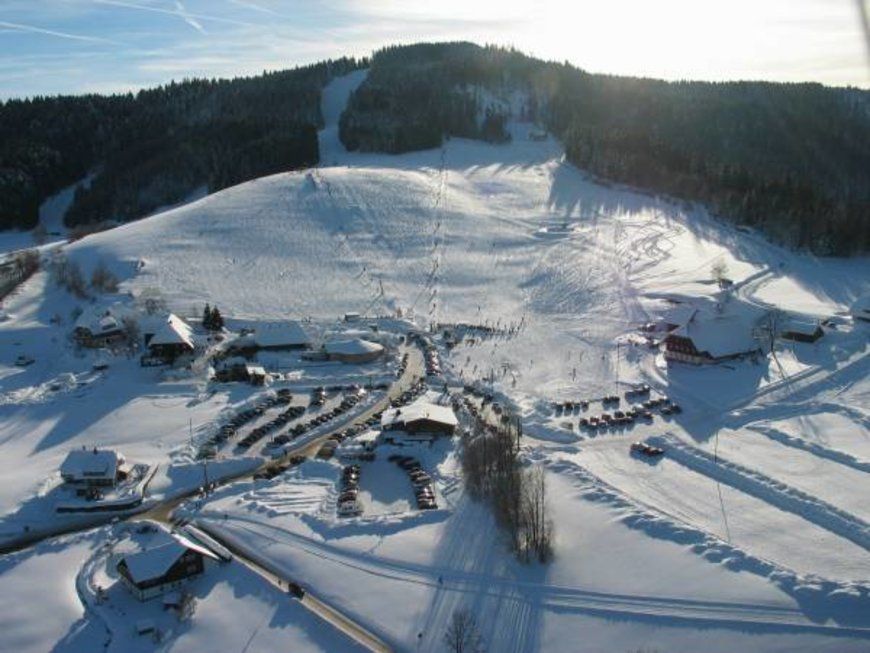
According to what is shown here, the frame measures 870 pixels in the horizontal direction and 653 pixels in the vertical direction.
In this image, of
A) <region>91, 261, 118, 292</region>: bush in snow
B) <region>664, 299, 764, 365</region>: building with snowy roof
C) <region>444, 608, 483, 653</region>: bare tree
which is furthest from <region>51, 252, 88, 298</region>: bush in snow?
<region>444, 608, 483, 653</region>: bare tree

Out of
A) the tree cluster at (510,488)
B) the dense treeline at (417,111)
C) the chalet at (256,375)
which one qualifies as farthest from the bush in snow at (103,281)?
the dense treeline at (417,111)

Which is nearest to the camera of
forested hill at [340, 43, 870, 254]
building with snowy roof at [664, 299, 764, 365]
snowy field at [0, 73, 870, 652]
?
snowy field at [0, 73, 870, 652]

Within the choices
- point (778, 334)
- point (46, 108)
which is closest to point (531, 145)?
point (778, 334)

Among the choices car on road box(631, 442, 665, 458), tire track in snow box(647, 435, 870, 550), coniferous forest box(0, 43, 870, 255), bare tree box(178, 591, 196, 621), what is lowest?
bare tree box(178, 591, 196, 621)

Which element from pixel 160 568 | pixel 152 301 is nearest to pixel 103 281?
pixel 152 301

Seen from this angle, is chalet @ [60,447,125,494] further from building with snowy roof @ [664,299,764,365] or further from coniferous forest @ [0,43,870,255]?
coniferous forest @ [0,43,870,255]

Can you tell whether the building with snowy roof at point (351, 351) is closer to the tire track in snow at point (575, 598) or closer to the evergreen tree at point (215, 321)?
the evergreen tree at point (215, 321)

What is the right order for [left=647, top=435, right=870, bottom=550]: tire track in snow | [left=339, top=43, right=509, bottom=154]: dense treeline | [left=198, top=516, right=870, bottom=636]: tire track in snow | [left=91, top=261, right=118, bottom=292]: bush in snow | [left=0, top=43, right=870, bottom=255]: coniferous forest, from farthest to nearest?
[left=339, top=43, right=509, bottom=154]: dense treeline < [left=0, top=43, right=870, bottom=255]: coniferous forest < [left=91, top=261, right=118, bottom=292]: bush in snow < [left=647, top=435, right=870, bottom=550]: tire track in snow < [left=198, top=516, right=870, bottom=636]: tire track in snow
